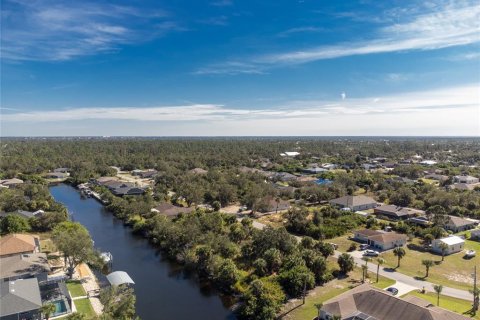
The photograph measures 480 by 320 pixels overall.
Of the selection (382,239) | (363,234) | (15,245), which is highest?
(15,245)

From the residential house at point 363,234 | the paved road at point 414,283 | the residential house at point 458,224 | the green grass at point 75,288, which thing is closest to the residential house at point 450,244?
the residential house at point 363,234

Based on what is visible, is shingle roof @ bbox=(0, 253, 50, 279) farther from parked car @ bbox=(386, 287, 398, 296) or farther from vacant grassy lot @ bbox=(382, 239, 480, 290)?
vacant grassy lot @ bbox=(382, 239, 480, 290)

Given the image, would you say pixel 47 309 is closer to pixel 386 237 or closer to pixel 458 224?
pixel 386 237

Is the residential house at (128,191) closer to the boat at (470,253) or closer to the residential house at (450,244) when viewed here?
the residential house at (450,244)

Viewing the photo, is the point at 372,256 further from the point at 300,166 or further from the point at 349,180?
the point at 300,166

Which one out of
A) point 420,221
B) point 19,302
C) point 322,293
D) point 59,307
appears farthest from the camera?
point 420,221

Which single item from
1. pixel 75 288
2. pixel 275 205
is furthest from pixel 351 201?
pixel 75 288

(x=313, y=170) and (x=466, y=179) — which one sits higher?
(x=313, y=170)

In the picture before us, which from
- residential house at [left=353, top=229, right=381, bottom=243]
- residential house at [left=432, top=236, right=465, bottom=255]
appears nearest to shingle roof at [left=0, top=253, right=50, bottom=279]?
residential house at [left=353, top=229, right=381, bottom=243]
